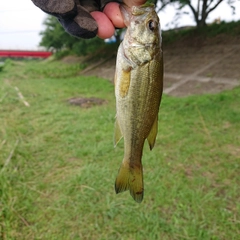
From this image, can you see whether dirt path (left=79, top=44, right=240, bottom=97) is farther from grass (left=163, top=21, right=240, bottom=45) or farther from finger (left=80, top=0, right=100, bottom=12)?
finger (left=80, top=0, right=100, bottom=12)

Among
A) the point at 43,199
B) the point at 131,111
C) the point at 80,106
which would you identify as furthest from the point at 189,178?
the point at 80,106

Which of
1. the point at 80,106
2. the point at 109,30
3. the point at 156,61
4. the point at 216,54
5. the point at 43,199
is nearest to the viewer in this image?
the point at 156,61

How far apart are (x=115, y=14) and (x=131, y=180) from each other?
0.93 m

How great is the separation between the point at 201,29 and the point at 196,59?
2579 mm

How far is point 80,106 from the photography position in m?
7.70

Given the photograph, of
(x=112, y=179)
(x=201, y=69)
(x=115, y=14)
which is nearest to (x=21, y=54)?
(x=201, y=69)

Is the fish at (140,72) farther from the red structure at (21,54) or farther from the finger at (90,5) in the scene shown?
the red structure at (21,54)

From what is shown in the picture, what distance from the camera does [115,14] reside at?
1.63 m

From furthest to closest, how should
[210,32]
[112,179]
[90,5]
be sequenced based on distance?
[210,32] < [112,179] < [90,5]

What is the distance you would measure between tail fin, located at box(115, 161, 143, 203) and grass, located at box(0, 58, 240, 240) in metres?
1.41

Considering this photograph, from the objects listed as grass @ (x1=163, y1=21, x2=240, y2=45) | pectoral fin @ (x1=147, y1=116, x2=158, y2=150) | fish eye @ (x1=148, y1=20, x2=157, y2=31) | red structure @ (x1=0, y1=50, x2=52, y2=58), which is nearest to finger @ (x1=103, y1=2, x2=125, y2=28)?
fish eye @ (x1=148, y1=20, x2=157, y2=31)

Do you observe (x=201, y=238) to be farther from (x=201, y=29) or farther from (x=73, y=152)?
(x=201, y=29)

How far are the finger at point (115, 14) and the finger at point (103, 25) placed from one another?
0.02 metres

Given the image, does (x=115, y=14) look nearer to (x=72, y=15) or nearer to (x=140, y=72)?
(x=72, y=15)
